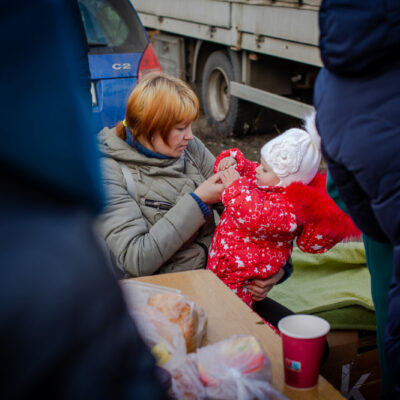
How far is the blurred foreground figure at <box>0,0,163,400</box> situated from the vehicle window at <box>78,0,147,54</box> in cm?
429

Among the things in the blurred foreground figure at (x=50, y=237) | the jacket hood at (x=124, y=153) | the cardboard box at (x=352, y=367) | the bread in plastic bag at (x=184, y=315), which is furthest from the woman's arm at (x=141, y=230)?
the blurred foreground figure at (x=50, y=237)

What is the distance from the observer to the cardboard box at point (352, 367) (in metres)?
2.29

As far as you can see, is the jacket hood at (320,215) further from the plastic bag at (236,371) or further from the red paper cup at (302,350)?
the plastic bag at (236,371)

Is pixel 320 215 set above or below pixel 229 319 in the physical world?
above

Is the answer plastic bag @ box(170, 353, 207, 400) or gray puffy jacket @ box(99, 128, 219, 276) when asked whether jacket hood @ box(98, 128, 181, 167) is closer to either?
gray puffy jacket @ box(99, 128, 219, 276)

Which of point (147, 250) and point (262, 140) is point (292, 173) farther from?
point (262, 140)

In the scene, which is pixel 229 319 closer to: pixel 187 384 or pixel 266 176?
pixel 187 384

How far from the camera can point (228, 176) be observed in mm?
2072

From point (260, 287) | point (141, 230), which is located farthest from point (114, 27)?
point (260, 287)

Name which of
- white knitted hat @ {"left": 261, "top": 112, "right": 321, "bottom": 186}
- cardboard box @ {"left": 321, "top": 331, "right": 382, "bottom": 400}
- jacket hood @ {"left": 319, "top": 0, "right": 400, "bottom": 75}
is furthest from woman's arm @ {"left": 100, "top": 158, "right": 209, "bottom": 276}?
jacket hood @ {"left": 319, "top": 0, "right": 400, "bottom": 75}

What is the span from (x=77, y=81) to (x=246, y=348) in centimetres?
77

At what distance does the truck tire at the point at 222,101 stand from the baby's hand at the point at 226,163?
4639 mm

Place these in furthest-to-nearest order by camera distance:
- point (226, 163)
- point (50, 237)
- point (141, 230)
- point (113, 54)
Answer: point (113, 54) < point (226, 163) < point (141, 230) < point (50, 237)

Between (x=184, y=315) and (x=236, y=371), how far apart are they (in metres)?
0.28
